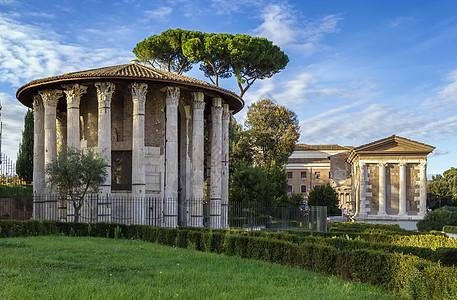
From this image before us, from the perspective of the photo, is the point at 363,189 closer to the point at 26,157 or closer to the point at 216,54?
the point at 216,54

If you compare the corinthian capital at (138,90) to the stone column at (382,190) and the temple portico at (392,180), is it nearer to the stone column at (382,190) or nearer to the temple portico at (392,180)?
the temple portico at (392,180)

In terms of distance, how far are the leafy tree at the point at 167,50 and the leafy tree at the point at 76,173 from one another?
1891cm

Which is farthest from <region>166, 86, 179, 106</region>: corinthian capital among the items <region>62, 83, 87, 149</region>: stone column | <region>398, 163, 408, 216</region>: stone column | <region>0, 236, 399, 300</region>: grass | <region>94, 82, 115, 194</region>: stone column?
<region>398, 163, 408, 216</region>: stone column

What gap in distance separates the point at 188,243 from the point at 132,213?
8028mm

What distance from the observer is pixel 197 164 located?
22688 mm

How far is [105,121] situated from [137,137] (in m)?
1.51

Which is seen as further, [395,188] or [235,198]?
[395,188]

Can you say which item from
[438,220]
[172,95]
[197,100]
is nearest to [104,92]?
[172,95]

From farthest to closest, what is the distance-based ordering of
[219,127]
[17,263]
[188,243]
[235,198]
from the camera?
[235,198], [219,127], [188,243], [17,263]

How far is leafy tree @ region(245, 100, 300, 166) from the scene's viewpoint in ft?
132

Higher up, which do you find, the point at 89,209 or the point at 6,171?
the point at 6,171

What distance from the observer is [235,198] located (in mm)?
32562

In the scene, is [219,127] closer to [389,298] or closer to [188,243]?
[188,243]

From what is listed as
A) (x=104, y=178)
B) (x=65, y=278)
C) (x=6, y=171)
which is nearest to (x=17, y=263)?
(x=65, y=278)
